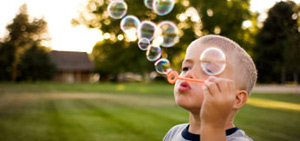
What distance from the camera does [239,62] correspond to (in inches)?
54.6

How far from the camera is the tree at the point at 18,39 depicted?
4097 cm

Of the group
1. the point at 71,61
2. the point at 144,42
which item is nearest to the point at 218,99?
the point at 144,42

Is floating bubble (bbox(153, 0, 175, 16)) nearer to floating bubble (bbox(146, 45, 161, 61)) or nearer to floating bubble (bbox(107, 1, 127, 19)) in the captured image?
floating bubble (bbox(146, 45, 161, 61))

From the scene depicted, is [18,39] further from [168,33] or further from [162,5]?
[162,5]

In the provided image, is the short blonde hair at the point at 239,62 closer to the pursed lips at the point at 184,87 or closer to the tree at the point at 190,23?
the pursed lips at the point at 184,87

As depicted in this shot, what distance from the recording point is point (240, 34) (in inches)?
1282

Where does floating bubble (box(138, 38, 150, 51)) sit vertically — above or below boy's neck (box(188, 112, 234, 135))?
above

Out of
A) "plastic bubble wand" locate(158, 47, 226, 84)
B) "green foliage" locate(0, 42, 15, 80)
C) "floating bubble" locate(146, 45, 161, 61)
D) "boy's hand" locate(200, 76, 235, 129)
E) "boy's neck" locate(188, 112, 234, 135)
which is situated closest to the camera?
Result: "boy's hand" locate(200, 76, 235, 129)

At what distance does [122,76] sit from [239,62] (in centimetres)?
5512

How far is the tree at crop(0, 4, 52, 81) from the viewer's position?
40969 mm

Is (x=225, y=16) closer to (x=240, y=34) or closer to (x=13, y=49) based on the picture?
(x=240, y=34)

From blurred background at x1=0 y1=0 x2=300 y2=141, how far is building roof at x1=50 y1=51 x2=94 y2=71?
0.65ft

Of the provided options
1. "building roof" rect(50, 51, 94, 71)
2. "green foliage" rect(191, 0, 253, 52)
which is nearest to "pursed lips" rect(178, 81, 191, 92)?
"green foliage" rect(191, 0, 253, 52)

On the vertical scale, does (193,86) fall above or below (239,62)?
below
